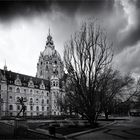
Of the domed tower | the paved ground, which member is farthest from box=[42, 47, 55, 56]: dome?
the paved ground

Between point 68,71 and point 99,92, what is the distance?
5.38 metres

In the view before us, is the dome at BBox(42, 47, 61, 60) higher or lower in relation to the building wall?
higher

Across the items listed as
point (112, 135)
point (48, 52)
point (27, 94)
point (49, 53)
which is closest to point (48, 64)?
point (49, 53)

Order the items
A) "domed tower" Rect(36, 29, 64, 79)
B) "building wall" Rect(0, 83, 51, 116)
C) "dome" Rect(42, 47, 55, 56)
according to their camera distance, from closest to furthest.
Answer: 1. "building wall" Rect(0, 83, 51, 116)
2. "domed tower" Rect(36, 29, 64, 79)
3. "dome" Rect(42, 47, 55, 56)

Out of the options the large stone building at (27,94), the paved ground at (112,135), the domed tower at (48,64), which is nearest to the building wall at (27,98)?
the large stone building at (27,94)

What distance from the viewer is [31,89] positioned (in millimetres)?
72812

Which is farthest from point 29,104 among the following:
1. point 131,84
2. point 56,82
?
point 131,84

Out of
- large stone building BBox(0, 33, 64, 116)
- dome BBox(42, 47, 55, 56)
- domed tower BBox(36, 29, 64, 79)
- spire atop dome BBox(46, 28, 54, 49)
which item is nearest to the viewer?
large stone building BBox(0, 33, 64, 116)

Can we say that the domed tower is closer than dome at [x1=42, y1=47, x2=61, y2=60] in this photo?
Yes

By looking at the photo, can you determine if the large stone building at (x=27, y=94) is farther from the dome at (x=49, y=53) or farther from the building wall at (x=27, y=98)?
the dome at (x=49, y=53)

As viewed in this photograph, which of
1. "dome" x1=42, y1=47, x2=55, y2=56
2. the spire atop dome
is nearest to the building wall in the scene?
"dome" x1=42, y1=47, x2=55, y2=56

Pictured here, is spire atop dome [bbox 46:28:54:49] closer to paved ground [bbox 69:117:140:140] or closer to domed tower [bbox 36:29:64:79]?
domed tower [bbox 36:29:64:79]

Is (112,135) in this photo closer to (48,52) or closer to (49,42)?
(48,52)

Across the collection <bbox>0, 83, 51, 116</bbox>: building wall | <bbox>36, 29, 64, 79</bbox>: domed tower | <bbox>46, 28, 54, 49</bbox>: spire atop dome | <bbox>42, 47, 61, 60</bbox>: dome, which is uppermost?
<bbox>46, 28, 54, 49</bbox>: spire atop dome
